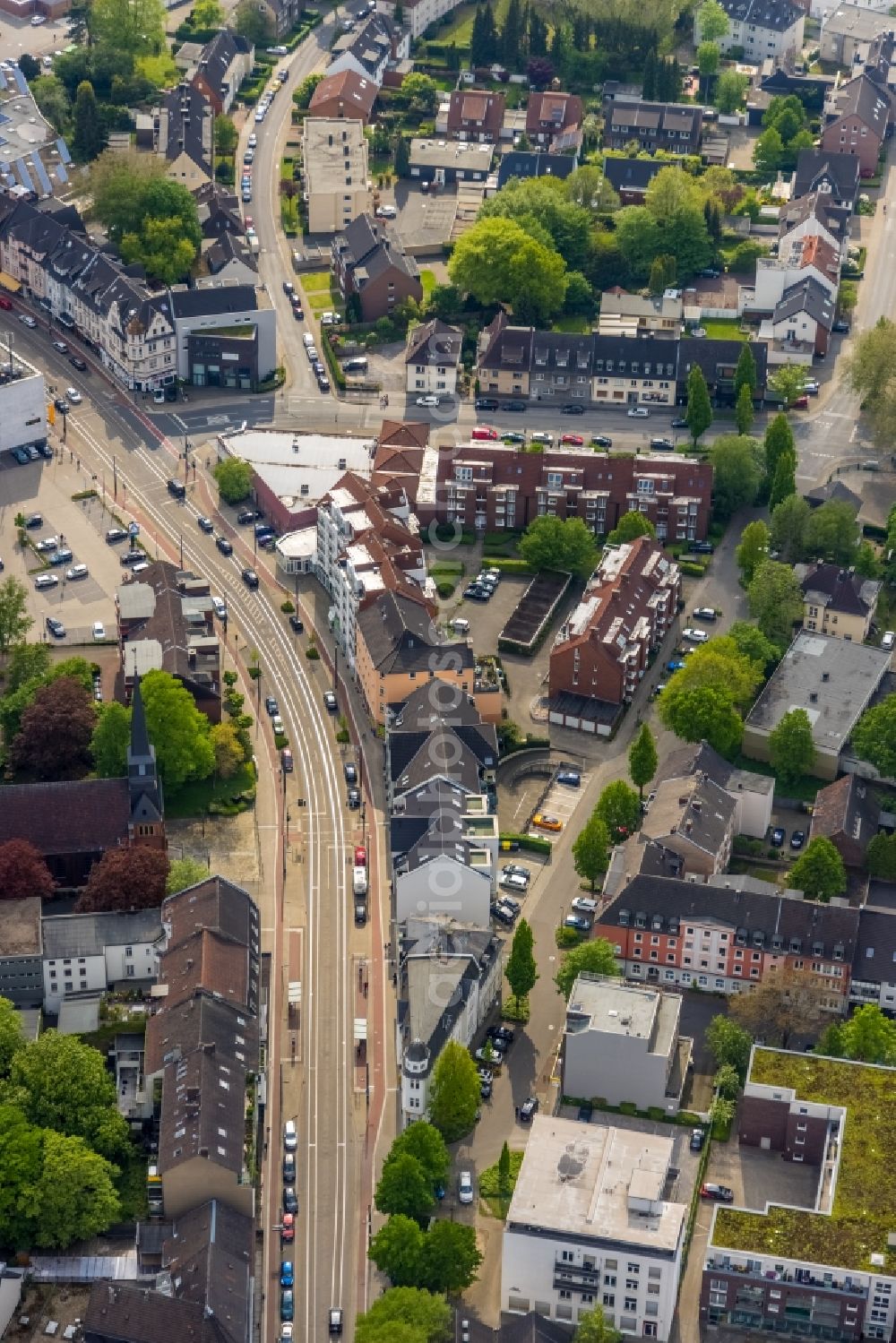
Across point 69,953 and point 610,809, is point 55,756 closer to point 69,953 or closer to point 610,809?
point 69,953

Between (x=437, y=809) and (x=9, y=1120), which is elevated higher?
(x=437, y=809)

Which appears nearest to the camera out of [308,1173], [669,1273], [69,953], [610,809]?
[669,1273]

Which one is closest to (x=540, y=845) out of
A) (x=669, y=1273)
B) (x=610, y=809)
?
(x=610, y=809)

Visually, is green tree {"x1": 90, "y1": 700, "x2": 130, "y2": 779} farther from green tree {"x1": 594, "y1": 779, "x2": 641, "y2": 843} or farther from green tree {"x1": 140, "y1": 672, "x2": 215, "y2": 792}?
green tree {"x1": 594, "y1": 779, "x2": 641, "y2": 843}

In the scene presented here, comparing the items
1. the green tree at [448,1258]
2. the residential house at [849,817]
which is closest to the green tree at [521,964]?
the green tree at [448,1258]

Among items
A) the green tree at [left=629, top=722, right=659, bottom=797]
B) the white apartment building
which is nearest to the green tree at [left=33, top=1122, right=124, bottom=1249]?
the white apartment building

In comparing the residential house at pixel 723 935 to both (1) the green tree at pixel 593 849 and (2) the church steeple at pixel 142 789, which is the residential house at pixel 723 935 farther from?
(2) the church steeple at pixel 142 789

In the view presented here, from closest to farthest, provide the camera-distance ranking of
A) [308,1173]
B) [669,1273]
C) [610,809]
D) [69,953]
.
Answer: [669,1273], [308,1173], [69,953], [610,809]
